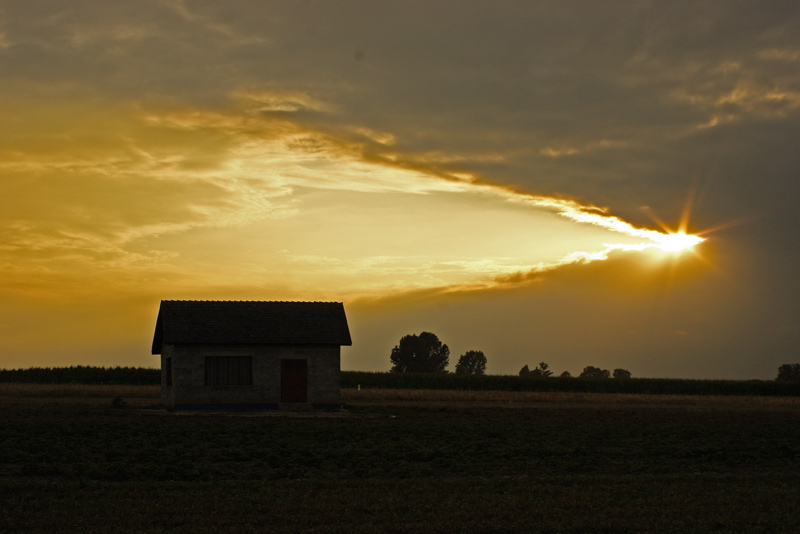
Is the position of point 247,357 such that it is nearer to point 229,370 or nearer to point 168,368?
point 229,370

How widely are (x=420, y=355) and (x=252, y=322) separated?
9287 cm

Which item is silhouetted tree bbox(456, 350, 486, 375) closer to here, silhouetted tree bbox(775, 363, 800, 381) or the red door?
silhouetted tree bbox(775, 363, 800, 381)

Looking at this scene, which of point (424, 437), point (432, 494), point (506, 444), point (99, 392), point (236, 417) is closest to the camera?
point (432, 494)

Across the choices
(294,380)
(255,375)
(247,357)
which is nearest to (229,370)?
(247,357)

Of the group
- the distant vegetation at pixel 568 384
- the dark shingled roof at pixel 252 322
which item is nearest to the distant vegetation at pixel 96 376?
the distant vegetation at pixel 568 384

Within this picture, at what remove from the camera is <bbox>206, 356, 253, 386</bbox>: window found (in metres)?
38.1

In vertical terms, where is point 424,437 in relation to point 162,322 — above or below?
below

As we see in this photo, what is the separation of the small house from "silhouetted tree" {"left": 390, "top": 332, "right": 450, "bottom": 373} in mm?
90276

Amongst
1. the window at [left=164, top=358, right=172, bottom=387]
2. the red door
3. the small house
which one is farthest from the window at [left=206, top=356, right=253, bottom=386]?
the window at [left=164, top=358, right=172, bottom=387]

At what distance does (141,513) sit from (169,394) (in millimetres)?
27101

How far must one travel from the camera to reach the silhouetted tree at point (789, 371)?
120 metres

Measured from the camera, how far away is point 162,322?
38625 millimetres

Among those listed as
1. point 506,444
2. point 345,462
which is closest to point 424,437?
point 506,444

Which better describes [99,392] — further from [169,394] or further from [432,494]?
[432,494]
